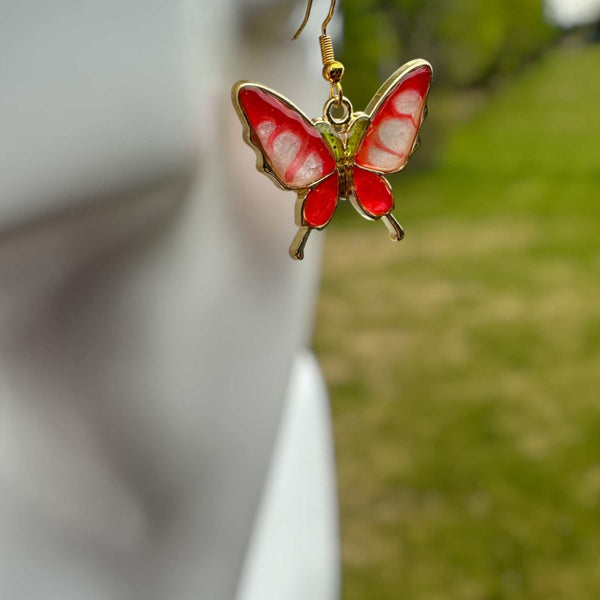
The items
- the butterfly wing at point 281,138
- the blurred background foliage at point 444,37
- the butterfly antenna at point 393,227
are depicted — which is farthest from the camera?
the blurred background foliage at point 444,37

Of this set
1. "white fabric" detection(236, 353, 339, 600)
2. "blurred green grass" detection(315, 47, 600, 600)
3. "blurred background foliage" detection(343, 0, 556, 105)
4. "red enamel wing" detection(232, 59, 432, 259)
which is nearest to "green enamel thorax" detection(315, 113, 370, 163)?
"red enamel wing" detection(232, 59, 432, 259)

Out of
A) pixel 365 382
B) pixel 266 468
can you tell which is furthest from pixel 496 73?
pixel 266 468

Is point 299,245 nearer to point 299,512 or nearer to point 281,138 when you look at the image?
point 281,138

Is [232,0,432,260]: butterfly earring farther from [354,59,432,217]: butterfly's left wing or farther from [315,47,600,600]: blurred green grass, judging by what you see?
[315,47,600,600]: blurred green grass

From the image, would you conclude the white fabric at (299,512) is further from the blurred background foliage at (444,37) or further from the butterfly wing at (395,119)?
the blurred background foliage at (444,37)

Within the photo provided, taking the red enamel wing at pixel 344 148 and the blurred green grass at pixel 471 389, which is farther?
the blurred green grass at pixel 471 389

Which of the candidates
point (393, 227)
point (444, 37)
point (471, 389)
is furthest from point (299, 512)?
point (444, 37)

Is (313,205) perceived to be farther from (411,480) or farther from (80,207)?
(411,480)

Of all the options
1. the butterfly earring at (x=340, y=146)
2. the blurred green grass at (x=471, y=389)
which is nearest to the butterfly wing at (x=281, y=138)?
the butterfly earring at (x=340, y=146)
